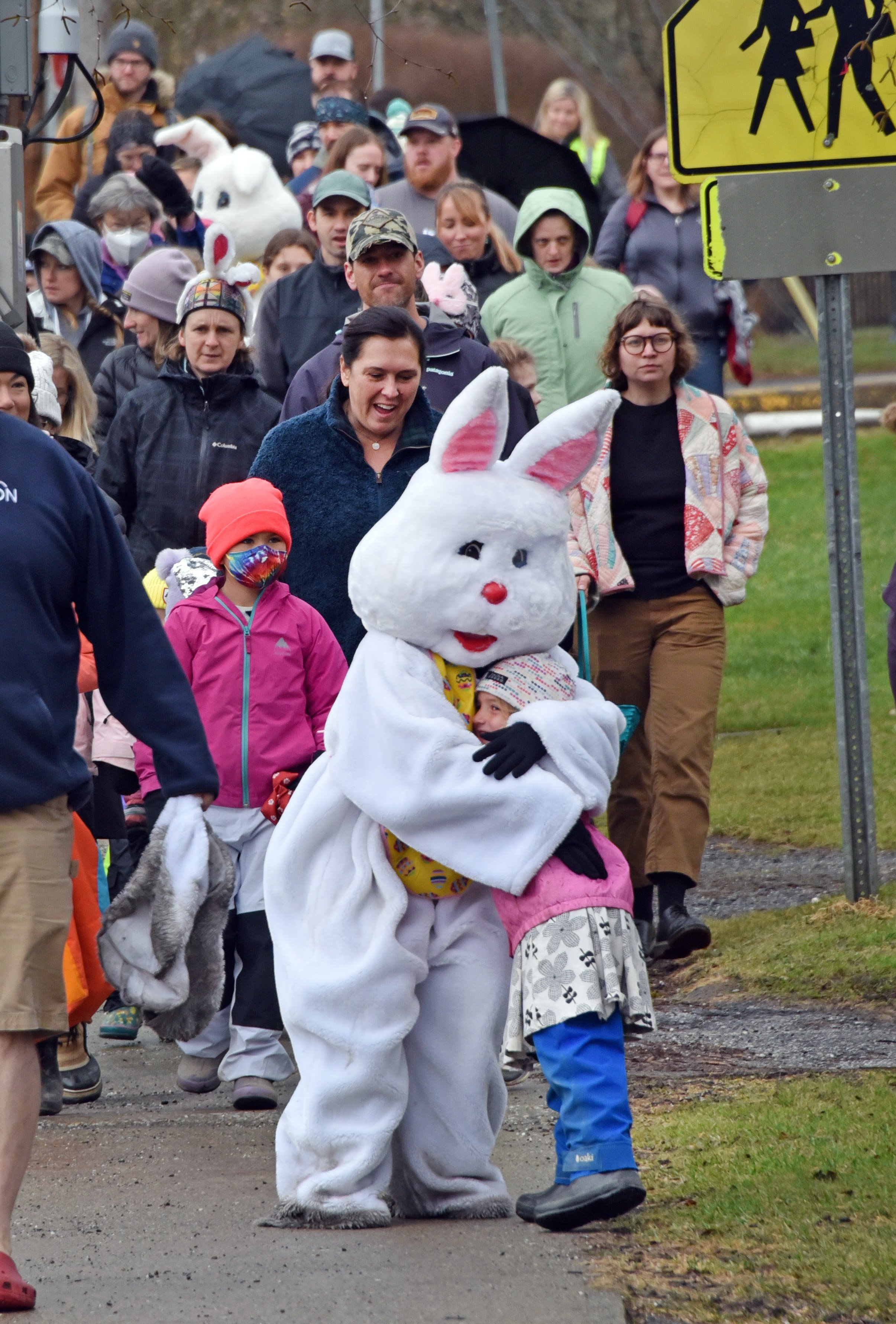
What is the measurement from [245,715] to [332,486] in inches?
28.1

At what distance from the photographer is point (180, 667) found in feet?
15.3

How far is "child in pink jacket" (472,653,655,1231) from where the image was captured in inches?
171

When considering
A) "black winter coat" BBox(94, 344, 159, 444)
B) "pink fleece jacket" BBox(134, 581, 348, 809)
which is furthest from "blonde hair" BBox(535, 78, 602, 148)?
"pink fleece jacket" BBox(134, 581, 348, 809)

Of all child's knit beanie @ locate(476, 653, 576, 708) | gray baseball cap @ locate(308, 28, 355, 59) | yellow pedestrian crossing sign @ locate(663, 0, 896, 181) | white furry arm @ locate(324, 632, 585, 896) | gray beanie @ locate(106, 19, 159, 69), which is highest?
gray baseball cap @ locate(308, 28, 355, 59)

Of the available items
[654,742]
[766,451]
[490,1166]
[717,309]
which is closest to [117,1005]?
[654,742]

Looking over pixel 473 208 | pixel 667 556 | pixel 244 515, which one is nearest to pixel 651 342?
pixel 667 556

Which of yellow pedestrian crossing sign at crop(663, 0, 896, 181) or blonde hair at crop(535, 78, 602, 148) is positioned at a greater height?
blonde hair at crop(535, 78, 602, 148)

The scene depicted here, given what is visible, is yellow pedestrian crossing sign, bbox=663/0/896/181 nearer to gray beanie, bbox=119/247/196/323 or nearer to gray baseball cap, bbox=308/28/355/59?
gray beanie, bbox=119/247/196/323

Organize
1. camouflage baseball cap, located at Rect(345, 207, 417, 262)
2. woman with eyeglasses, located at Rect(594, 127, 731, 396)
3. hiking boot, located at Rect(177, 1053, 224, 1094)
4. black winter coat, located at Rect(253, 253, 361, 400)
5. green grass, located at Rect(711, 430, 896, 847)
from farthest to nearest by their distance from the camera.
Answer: woman with eyeglasses, located at Rect(594, 127, 731, 396) < green grass, located at Rect(711, 430, 896, 847) < black winter coat, located at Rect(253, 253, 361, 400) < camouflage baseball cap, located at Rect(345, 207, 417, 262) < hiking boot, located at Rect(177, 1053, 224, 1094)

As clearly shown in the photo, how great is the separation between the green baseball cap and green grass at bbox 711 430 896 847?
2673 millimetres

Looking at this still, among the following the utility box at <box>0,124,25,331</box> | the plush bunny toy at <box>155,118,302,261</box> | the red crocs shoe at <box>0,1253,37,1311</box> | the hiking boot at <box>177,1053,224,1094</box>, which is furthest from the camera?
the plush bunny toy at <box>155,118,302,261</box>

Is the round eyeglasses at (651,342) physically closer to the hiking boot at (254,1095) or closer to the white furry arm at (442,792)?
the hiking boot at (254,1095)

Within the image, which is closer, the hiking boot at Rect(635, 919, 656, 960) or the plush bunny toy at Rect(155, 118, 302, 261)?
the hiking boot at Rect(635, 919, 656, 960)

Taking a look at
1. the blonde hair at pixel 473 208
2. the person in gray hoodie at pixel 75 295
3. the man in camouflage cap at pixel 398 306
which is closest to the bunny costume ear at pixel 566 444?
the man in camouflage cap at pixel 398 306
